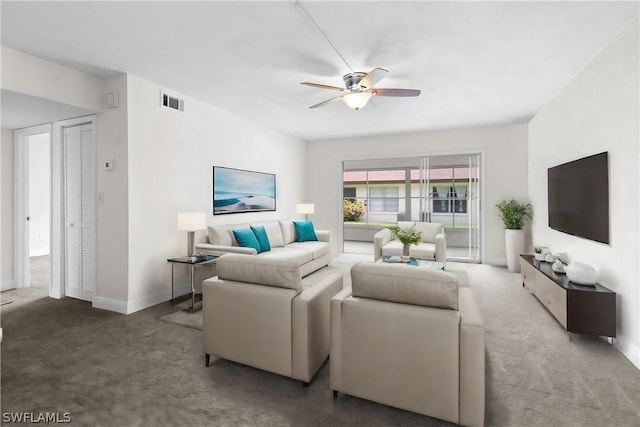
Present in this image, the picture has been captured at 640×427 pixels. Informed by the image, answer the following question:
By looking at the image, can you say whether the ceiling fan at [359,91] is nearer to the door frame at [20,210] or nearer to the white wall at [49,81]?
the white wall at [49,81]

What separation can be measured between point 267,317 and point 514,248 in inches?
197

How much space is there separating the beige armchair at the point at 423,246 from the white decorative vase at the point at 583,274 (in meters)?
2.13

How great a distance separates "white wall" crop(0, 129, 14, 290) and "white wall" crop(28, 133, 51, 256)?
2.26 meters

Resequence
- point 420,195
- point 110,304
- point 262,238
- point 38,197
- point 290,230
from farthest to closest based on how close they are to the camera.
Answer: point 420,195
point 38,197
point 290,230
point 262,238
point 110,304

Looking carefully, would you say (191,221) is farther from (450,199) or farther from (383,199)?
(383,199)

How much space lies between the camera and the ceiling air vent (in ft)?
13.0

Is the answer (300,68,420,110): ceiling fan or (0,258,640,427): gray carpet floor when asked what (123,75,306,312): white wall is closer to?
(0,258,640,427): gray carpet floor

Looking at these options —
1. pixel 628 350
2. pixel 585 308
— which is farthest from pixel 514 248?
pixel 628 350

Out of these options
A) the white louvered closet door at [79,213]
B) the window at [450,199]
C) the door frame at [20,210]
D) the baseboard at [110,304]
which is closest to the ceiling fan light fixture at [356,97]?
the white louvered closet door at [79,213]

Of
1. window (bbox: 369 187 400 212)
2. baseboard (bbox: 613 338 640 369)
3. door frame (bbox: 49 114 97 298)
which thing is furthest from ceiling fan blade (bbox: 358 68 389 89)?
window (bbox: 369 187 400 212)

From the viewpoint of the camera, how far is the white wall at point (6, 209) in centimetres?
448

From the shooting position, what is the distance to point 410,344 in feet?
5.59

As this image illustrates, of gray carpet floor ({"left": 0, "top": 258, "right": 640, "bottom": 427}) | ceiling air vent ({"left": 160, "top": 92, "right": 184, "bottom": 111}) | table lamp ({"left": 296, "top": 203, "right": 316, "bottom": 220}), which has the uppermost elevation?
ceiling air vent ({"left": 160, "top": 92, "right": 184, "bottom": 111})

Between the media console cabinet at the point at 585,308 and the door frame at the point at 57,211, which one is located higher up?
the door frame at the point at 57,211
